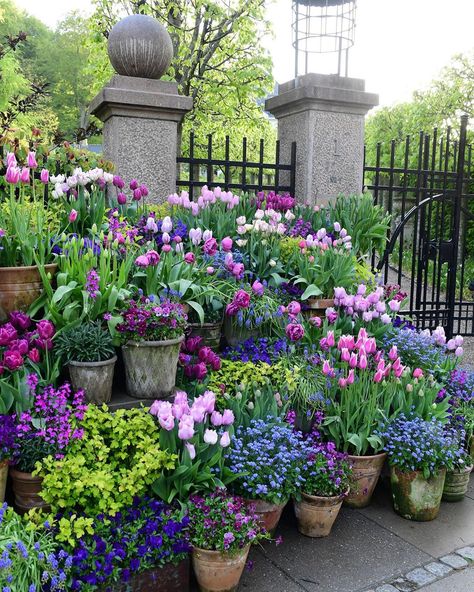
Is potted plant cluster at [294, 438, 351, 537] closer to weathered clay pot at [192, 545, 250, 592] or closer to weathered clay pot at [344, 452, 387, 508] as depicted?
weathered clay pot at [344, 452, 387, 508]

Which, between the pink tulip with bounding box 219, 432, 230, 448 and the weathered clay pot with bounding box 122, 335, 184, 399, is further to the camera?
the weathered clay pot with bounding box 122, 335, 184, 399

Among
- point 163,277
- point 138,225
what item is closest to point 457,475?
point 163,277

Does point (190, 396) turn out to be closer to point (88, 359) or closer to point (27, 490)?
point (88, 359)

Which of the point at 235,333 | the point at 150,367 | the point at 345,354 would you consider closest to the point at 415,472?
the point at 345,354

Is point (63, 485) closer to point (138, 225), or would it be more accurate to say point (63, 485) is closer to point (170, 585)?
point (170, 585)

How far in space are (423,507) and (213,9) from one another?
29.5 feet

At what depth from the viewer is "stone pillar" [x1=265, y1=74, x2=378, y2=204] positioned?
5836 millimetres

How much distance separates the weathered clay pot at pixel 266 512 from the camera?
115 inches

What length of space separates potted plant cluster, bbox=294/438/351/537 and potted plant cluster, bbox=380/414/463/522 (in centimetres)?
37

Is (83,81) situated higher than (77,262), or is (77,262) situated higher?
(83,81)

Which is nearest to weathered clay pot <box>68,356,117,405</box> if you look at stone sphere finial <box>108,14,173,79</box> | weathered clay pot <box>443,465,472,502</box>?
weathered clay pot <box>443,465,472,502</box>

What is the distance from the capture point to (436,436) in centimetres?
335

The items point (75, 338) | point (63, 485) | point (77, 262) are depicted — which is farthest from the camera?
point (77, 262)

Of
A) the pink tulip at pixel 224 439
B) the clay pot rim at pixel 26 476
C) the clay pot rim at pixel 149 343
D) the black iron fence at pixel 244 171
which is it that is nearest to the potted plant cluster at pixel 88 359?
the clay pot rim at pixel 149 343
